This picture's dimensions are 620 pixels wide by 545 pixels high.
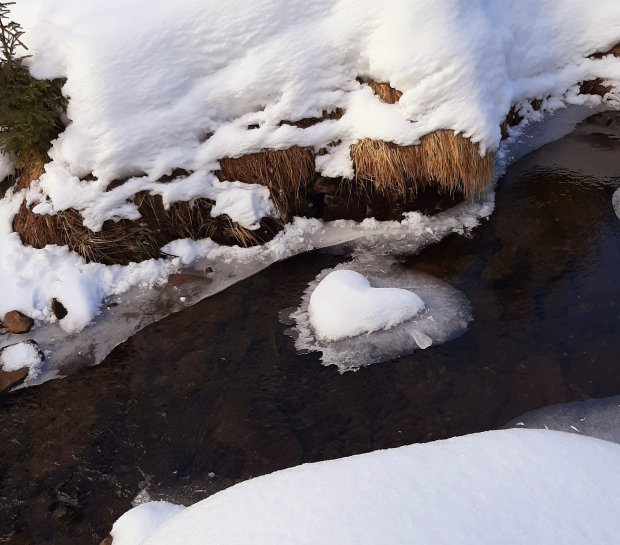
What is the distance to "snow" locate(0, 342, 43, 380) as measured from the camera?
130 inches

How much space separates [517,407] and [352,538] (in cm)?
192

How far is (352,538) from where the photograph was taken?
128cm

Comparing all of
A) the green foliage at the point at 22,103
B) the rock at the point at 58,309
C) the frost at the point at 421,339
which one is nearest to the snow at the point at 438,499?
the frost at the point at 421,339

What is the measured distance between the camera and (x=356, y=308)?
3270mm

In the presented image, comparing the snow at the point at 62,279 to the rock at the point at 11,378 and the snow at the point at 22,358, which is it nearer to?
the snow at the point at 22,358

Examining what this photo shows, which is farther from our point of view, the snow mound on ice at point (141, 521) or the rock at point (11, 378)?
the rock at point (11, 378)

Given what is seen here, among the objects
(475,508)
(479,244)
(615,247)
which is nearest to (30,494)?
(475,508)

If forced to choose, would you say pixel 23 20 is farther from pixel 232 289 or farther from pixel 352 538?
pixel 352 538

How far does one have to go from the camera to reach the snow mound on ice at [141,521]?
91.0 inches

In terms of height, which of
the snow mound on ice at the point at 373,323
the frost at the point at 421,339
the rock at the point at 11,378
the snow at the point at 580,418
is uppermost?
the rock at the point at 11,378

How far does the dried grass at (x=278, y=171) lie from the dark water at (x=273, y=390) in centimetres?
71

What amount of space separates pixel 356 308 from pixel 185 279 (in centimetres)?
145

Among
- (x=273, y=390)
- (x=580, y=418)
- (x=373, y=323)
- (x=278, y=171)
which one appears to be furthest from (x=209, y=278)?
(x=580, y=418)

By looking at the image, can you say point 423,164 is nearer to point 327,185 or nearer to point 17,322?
point 327,185
